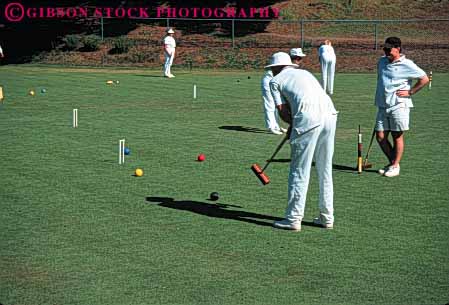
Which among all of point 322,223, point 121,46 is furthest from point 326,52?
point 121,46

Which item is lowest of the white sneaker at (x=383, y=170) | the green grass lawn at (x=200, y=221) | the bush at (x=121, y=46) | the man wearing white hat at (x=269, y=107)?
the green grass lawn at (x=200, y=221)

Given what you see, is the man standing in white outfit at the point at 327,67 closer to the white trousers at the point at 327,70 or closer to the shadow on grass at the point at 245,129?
the white trousers at the point at 327,70

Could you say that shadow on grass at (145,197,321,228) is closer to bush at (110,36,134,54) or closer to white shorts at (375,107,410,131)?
white shorts at (375,107,410,131)

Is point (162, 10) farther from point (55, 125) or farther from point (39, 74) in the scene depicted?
point (55, 125)

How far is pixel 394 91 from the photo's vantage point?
43.7ft

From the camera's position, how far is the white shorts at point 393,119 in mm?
13383

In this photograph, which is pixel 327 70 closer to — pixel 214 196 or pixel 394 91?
pixel 394 91

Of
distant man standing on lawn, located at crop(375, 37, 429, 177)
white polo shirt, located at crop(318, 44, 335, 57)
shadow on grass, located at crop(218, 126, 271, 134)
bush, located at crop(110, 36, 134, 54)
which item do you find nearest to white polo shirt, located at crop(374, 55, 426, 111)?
distant man standing on lawn, located at crop(375, 37, 429, 177)

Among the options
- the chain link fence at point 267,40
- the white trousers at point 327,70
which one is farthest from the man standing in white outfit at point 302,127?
the chain link fence at point 267,40

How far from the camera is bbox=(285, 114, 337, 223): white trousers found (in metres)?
9.59

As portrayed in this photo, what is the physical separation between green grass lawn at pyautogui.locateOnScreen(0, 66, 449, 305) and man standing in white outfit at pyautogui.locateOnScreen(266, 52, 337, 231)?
378mm

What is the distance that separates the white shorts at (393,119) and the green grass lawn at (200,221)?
31.4 inches

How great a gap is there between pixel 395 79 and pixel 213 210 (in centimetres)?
400

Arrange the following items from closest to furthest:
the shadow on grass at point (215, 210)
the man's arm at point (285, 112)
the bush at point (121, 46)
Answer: the man's arm at point (285, 112) < the shadow on grass at point (215, 210) < the bush at point (121, 46)
